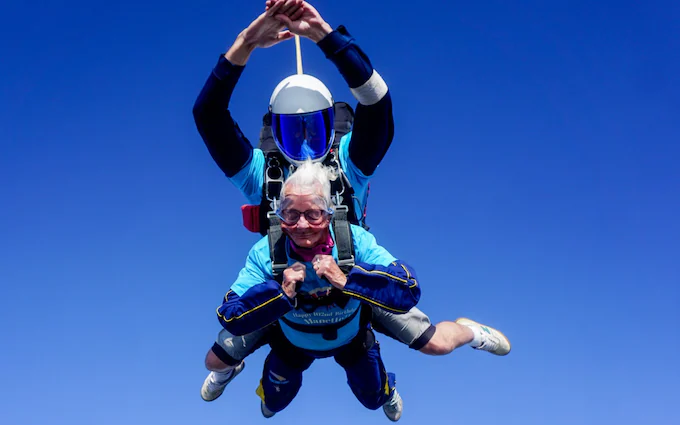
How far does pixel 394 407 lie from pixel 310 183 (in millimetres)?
4573

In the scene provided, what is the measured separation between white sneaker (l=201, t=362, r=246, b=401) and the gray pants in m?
1.13

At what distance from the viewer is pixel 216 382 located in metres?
7.86

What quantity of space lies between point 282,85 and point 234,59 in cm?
81

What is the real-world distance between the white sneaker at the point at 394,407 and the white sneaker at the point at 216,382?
6.58 feet

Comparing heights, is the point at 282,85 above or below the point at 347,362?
above

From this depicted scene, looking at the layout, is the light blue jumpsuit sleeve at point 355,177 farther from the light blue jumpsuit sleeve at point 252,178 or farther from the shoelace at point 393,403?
the shoelace at point 393,403

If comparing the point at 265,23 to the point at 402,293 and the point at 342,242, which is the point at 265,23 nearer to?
the point at 342,242

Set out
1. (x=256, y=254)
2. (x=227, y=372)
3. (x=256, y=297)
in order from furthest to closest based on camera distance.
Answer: (x=227, y=372)
(x=256, y=254)
(x=256, y=297)

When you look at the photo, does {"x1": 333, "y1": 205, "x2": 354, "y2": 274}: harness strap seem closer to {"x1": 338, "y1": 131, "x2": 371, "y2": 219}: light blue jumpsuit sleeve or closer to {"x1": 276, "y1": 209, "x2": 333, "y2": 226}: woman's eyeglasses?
{"x1": 276, "y1": 209, "x2": 333, "y2": 226}: woman's eyeglasses

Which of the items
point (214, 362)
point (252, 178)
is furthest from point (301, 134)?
point (214, 362)

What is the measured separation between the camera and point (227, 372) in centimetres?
770

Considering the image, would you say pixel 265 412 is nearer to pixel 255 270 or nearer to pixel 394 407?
pixel 394 407

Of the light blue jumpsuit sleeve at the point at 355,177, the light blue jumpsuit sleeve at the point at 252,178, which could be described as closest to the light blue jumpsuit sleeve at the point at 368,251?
the light blue jumpsuit sleeve at the point at 355,177

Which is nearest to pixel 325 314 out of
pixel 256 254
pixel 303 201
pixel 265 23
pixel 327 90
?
pixel 256 254
